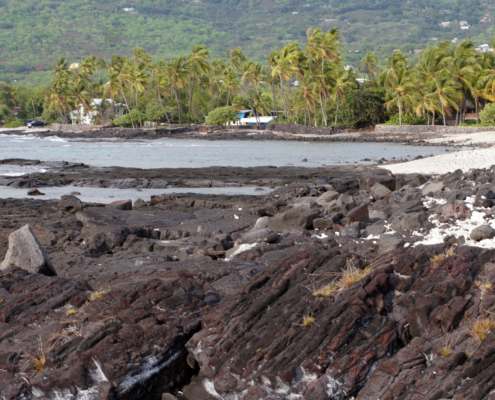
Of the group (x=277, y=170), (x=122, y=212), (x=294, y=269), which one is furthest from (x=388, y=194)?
(x=277, y=170)

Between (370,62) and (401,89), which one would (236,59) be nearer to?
(370,62)

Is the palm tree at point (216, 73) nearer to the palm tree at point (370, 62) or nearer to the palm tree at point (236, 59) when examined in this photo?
the palm tree at point (236, 59)

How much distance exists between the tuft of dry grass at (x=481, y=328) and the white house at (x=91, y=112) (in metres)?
116

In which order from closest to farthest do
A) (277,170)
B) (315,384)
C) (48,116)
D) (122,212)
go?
(315,384) → (122,212) → (277,170) → (48,116)

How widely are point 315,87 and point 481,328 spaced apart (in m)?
77.5

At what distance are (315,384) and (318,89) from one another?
7800 centimetres

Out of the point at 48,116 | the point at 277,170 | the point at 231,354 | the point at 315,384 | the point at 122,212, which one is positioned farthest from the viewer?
the point at 48,116

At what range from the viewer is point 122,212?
1709 centimetres

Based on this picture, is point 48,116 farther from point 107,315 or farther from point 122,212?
point 107,315

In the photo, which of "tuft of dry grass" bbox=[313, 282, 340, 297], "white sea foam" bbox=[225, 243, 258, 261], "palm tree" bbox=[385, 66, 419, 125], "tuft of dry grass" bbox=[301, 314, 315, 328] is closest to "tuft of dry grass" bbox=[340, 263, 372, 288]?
"tuft of dry grass" bbox=[313, 282, 340, 297]

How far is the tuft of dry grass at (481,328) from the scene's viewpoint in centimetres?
527

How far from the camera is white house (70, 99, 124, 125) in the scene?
115300 millimetres

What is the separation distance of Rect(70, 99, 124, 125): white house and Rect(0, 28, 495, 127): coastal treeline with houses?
0.25 meters

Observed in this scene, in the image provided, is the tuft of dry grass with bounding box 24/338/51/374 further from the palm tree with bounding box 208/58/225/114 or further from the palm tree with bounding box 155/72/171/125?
the palm tree with bounding box 208/58/225/114
